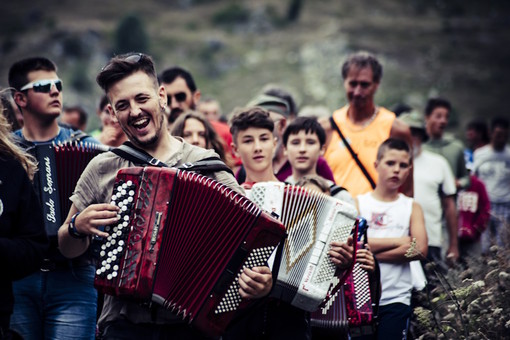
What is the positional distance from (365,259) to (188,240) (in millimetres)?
1712

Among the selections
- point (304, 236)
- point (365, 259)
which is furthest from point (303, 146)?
point (304, 236)

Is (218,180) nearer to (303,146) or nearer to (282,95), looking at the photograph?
(303,146)

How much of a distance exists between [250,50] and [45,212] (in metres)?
83.5

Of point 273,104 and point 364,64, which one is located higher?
point 364,64

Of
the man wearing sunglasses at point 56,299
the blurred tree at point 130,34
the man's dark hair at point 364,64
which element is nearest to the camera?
the man wearing sunglasses at point 56,299

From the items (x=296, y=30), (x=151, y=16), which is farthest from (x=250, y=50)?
(x=151, y=16)

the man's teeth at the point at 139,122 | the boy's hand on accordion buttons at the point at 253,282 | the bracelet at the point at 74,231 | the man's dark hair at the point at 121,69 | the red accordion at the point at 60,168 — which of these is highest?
the man's dark hair at the point at 121,69

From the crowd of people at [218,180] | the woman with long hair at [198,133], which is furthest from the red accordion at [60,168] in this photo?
the woman with long hair at [198,133]

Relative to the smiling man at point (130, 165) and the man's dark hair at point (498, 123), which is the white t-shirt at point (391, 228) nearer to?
the smiling man at point (130, 165)

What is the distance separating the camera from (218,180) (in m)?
3.93

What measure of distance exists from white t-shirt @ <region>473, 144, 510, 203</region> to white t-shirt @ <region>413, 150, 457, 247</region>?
383 centimetres

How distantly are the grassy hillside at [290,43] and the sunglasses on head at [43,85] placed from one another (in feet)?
179

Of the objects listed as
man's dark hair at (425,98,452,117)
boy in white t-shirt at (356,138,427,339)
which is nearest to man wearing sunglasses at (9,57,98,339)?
boy in white t-shirt at (356,138,427,339)

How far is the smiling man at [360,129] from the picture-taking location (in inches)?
259
